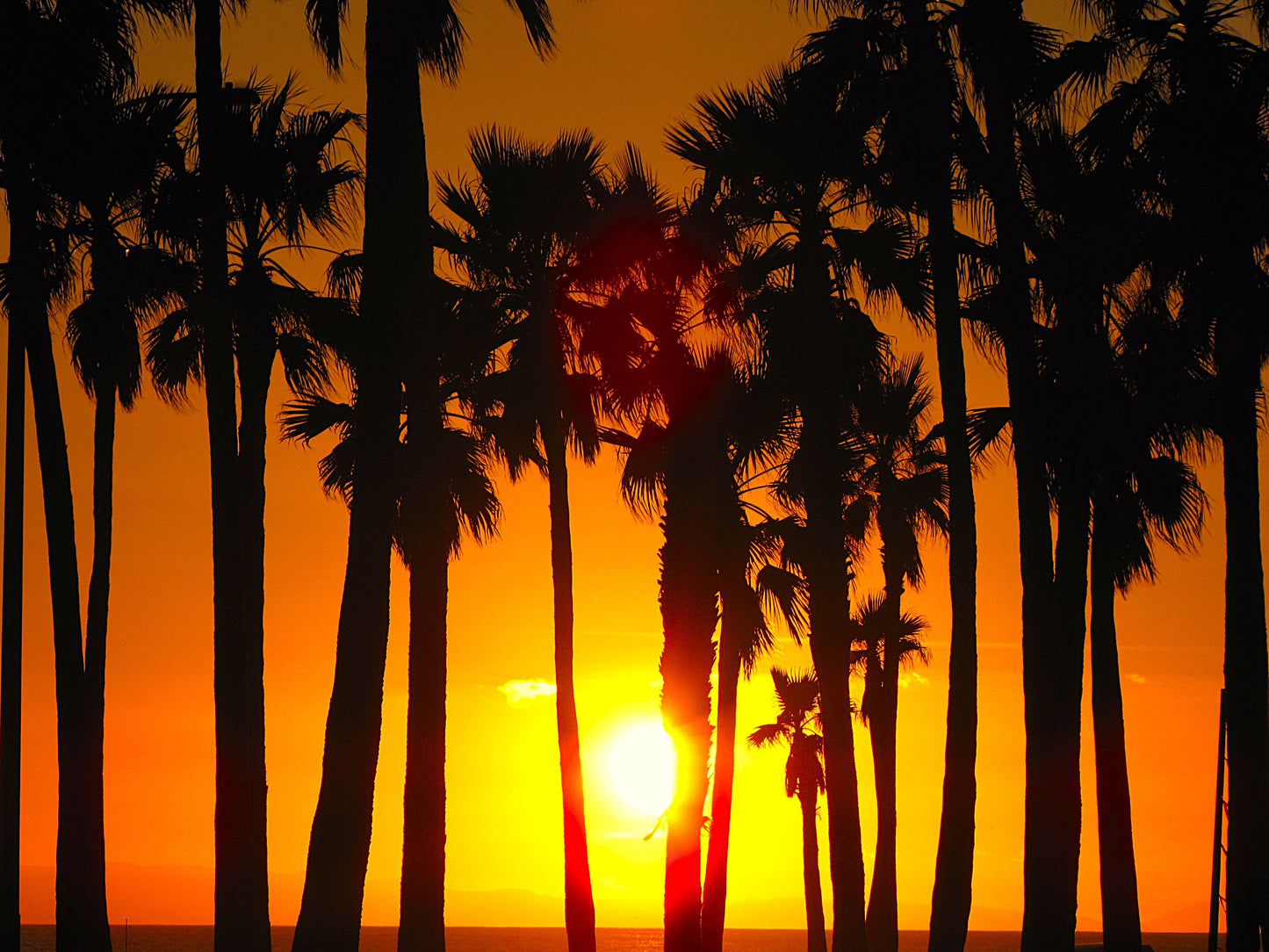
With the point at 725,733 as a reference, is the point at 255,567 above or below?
above

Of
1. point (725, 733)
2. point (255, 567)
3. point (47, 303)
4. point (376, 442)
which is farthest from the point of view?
point (725, 733)

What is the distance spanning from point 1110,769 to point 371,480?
1567cm

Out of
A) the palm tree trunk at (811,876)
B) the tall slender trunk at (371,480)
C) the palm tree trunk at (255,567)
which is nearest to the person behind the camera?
the tall slender trunk at (371,480)

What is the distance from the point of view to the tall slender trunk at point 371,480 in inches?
549

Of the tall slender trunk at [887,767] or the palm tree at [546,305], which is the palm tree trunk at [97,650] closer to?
the palm tree at [546,305]

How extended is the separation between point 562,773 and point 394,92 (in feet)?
44.9

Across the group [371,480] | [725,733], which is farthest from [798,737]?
[371,480]

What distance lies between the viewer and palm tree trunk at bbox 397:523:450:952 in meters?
15.0

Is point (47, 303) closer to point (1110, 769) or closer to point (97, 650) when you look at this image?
point (97, 650)

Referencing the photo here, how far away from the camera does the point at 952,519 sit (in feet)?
63.4

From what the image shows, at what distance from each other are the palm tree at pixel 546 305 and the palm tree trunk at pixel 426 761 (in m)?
9.64

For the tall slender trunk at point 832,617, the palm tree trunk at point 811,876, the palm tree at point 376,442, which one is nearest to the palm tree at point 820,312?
the tall slender trunk at point 832,617

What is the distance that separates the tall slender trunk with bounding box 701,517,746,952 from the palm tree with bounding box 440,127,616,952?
3.12 metres

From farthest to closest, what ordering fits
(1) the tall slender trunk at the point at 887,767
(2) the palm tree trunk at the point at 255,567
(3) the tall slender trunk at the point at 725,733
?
(1) the tall slender trunk at the point at 887,767, (3) the tall slender trunk at the point at 725,733, (2) the palm tree trunk at the point at 255,567
